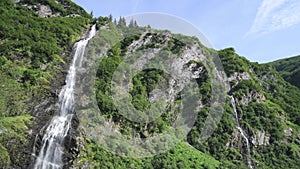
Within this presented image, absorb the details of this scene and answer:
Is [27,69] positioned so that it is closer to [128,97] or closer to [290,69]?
[128,97]

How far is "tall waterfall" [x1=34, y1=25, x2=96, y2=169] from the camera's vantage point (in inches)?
1000

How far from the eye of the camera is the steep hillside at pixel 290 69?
282 ft

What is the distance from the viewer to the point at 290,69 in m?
101

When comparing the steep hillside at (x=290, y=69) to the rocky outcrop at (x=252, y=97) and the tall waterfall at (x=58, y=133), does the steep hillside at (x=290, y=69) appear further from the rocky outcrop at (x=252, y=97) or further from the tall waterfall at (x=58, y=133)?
the tall waterfall at (x=58, y=133)

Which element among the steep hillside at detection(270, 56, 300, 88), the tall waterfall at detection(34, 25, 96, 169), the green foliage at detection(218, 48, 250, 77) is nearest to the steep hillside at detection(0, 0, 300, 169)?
the green foliage at detection(218, 48, 250, 77)

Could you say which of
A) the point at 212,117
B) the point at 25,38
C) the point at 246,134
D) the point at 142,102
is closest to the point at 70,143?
the point at 142,102

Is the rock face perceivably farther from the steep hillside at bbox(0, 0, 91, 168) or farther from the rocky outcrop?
the steep hillside at bbox(0, 0, 91, 168)

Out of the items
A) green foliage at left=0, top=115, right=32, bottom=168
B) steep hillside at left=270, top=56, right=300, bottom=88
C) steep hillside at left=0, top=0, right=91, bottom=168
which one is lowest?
green foliage at left=0, top=115, right=32, bottom=168

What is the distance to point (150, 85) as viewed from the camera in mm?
38406

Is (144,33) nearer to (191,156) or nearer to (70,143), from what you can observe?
(191,156)

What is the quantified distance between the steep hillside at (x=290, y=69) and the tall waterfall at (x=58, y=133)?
65.7 metres

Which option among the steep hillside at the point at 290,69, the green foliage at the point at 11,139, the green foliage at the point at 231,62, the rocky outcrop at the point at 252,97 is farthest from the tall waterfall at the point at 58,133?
the steep hillside at the point at 290,69

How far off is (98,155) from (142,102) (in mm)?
9418

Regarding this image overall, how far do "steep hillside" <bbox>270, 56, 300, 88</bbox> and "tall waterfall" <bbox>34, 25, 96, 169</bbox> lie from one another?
216ft
